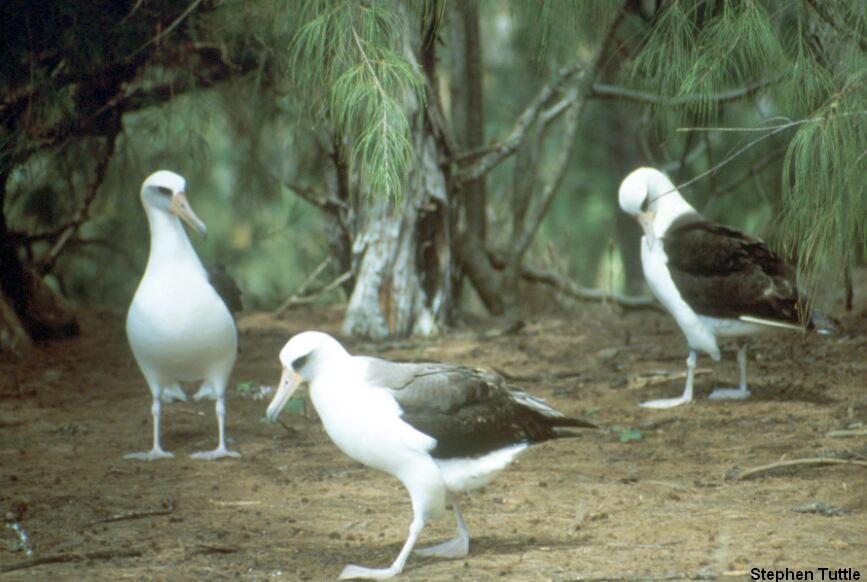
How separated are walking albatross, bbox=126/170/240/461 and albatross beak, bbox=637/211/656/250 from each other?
2145mm

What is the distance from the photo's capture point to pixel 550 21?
4.90 metres

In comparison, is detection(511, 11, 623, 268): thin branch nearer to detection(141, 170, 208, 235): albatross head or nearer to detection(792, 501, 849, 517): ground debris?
detection(141, 170, 208, 235): albatross head

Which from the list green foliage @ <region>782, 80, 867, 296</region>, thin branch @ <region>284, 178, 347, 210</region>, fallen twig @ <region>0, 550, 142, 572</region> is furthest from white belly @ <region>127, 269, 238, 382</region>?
thin branch @ <region>284, 178, 347, 210</region>

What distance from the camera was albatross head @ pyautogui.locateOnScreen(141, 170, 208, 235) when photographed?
5.52m

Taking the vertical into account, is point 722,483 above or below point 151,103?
below

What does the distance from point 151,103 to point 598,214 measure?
6285 mm

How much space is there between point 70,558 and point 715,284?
11.2ft

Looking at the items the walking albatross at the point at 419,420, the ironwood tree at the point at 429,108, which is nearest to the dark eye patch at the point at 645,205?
the ironwood tree at the point at 429,108

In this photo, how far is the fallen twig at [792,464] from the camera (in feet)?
14.9

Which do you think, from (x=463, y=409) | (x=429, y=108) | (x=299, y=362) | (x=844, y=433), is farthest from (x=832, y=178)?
(x=429, y=108)

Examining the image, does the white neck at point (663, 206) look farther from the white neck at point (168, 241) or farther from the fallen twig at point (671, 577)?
the fallen twig at point (671, 577)

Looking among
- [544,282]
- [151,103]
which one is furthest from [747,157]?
[151,103]

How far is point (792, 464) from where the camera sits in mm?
4664

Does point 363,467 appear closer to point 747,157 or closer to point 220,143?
point 747,157
